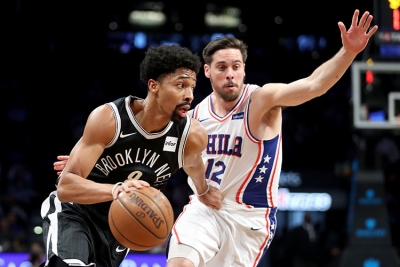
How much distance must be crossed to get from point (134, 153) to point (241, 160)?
974 millimetres

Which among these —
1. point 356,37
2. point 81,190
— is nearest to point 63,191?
point 81,190

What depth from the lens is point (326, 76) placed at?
430 centimetres

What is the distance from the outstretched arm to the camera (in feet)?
13.8

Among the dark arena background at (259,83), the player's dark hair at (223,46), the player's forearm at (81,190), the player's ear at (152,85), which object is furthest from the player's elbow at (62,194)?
the dark arena background at (259,83)

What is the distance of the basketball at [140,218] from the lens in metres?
3.75

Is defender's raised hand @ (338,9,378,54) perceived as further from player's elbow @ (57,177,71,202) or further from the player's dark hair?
player's elbow @ (57,177,71,202)

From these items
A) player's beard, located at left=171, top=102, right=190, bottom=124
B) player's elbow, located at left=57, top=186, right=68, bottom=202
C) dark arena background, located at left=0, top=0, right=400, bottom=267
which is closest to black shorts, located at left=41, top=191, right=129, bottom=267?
player's elbow, located at left=57, top=186, right=68, bottom=202

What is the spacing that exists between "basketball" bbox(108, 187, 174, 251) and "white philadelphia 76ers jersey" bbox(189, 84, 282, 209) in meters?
1.11

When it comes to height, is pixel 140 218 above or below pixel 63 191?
below

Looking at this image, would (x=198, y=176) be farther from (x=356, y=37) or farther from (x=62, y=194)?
(x=356, y=37)

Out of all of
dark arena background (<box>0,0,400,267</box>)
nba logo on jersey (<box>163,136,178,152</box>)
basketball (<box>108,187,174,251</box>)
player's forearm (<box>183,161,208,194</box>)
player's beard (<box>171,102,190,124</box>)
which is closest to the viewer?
basketball (<box>108,187,174,251</box>)

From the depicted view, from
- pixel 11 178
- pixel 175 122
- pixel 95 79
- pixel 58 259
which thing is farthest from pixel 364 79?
pixel 95 79

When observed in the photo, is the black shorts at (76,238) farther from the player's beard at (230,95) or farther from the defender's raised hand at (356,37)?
the defender's raised hand at (356,37)

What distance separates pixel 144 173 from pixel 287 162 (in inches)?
463
